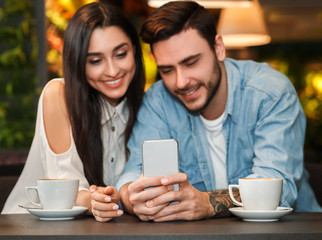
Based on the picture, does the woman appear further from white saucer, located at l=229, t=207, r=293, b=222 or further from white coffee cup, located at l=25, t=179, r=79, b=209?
white saucer, located at l=229, t=207, r=293, b=222

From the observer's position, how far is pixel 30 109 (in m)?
4.51

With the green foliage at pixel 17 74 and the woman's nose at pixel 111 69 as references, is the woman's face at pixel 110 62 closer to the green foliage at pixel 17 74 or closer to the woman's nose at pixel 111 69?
the woman's nose at pixel 111 69

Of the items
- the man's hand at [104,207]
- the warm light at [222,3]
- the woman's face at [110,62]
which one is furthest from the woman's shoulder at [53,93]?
the warm light at [222,3]

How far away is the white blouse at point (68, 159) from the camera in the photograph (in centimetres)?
212

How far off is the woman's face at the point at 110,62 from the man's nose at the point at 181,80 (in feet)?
0.87

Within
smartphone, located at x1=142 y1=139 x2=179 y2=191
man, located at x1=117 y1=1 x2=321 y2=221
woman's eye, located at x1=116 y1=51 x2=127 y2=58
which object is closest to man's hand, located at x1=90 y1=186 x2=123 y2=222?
smartphone, located at x1=142 y1=139 x2=179 y2=191

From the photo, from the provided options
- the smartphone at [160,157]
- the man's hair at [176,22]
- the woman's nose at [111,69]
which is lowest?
the smartphone at [160,157]

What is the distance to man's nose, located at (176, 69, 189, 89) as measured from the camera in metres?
2.15

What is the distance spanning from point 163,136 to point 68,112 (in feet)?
1.47

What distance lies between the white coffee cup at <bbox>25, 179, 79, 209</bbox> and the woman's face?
0.78m

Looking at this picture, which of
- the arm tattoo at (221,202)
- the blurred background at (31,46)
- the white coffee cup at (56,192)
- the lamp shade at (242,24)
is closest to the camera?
the white coffee cup at (56,192)

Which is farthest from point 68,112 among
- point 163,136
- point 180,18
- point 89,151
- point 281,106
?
point 281,106

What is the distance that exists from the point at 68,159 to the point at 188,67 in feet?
2.13

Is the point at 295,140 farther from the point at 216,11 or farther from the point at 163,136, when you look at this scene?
the point at 216,11
